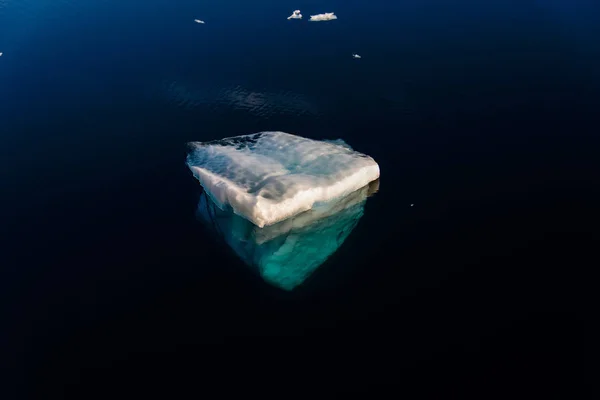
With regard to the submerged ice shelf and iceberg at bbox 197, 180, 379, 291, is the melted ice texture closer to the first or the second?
the submerged ice shelf

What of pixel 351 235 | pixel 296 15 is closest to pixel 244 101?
pixel 296 15

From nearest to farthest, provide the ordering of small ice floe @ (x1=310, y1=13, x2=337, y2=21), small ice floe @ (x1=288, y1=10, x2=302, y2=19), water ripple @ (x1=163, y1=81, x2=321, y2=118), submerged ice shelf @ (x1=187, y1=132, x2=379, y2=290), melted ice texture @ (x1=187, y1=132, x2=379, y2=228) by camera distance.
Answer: submerged ice shelf @ (x1=187, y1=132, x2=379, y2=290) < melted ice texture @ (x1=187, y1=132, x2=379, y2=228) < water ripple @ (x1=163, y1=81, x2=321, y2=118) < small ice floe @ (x1=310, y1=13, x2=337, y2=21) < small ice floe @ (x1=288, y1=10, x2=302, y2=19)

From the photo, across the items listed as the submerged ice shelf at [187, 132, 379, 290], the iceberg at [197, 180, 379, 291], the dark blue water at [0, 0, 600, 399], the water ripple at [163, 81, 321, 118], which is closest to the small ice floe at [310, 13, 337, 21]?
the dark blue water at [0, 0, 600, 399]

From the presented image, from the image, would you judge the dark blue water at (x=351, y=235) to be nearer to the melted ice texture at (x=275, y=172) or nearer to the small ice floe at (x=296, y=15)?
the small ice floe at (x=296, y=15)

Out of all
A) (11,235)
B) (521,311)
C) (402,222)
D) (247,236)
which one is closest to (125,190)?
(11,235)

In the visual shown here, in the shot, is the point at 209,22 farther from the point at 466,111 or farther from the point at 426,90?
the point at 466,111
